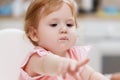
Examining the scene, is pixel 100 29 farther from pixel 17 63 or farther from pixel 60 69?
pixel 60 69

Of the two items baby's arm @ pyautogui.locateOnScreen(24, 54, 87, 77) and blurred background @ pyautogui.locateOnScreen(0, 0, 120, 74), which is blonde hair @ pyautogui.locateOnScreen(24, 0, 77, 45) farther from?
blurred background @ pyautogui.locateOnScreen(0, 0, 120, 74)

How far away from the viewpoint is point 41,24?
31.5 inches

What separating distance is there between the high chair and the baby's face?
253 millimetres

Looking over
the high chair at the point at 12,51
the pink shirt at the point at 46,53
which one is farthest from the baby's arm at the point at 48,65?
the high chair at the point at 12,51

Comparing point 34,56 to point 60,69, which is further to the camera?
point 34,56

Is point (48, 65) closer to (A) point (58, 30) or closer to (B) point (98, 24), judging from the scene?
(A) point (58, 30)

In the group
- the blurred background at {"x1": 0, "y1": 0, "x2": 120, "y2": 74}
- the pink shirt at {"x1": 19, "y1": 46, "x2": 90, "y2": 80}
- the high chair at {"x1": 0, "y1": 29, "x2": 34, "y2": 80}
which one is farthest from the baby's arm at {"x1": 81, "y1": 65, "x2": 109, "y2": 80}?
the blurred background at {"x1": 0, "y1": 0, "x2": 120, "y2": 74}

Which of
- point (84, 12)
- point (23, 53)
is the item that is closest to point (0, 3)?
point (84, 12)

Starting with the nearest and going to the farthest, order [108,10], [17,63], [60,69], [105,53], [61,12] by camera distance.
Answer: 1. [60,69]
2. [61,12]
3. [17,63]
4. [105,53]
5. [108,10]

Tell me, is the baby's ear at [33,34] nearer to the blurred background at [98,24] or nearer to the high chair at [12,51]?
the high chair at [12,51]

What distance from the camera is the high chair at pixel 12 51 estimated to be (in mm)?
1061

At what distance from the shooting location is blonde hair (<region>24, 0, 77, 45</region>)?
2.59 ft

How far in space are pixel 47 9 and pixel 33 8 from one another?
4 centimetres

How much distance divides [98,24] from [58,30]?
1.54 metres
